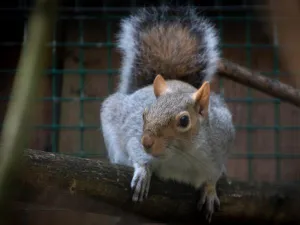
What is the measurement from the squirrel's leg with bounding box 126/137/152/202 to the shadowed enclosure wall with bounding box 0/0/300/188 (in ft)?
2.38

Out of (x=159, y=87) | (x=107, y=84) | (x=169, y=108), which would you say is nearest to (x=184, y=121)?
(x=169, y=108)

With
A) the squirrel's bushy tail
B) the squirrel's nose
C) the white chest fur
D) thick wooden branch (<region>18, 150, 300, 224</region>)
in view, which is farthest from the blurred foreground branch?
the squirrel's bushy tail

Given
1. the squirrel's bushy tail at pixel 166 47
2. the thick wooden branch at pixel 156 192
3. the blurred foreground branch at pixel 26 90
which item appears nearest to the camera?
the blurred foreground branch at pixel 26 90

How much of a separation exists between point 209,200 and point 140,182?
157 mm

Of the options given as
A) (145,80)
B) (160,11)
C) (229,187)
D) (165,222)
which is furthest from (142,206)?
(160,11)

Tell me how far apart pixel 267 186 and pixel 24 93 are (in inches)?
39.4

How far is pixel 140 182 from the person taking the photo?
105 cm

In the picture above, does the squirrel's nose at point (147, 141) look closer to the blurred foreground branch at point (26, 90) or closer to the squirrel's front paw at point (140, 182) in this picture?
the squirrel's front paw at point (140, 182)

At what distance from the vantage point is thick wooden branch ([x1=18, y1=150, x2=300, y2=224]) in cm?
90

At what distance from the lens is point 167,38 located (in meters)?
1.51

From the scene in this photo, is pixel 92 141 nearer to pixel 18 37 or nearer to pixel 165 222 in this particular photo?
pixel 18 37

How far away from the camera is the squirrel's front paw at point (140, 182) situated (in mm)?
1024

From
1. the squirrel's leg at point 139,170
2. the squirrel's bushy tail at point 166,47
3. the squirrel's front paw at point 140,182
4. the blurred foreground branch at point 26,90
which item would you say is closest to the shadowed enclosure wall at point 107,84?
the squirrel's bushy tail at point 166,47

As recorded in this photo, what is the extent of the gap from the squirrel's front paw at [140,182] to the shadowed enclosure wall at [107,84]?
2.72 ft
